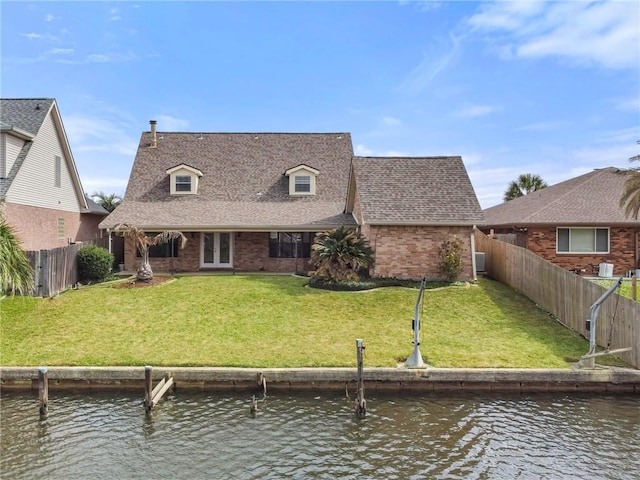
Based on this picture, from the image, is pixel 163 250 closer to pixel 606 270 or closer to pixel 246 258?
pixel 246 258

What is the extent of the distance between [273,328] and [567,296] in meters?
9.07

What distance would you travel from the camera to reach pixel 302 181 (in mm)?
24969

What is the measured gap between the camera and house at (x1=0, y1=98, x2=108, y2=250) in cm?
1859

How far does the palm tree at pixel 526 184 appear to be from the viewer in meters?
40.3

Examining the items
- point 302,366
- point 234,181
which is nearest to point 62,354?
point 302,366

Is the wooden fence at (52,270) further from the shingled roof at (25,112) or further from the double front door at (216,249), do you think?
the double front door at (216,249)

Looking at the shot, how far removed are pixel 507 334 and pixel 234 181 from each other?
54.1 ft

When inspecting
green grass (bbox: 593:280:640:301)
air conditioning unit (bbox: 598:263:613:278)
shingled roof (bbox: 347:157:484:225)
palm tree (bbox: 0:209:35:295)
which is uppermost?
shingled roof (bbox: 347:157:484:225)

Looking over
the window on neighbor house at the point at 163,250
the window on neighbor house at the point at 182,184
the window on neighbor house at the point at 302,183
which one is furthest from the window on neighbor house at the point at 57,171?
the window on neighbor house at the point at 302,183

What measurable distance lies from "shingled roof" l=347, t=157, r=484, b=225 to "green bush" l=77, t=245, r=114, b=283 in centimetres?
1110

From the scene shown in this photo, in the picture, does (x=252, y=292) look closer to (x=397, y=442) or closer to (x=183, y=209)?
(x=183, y=209)

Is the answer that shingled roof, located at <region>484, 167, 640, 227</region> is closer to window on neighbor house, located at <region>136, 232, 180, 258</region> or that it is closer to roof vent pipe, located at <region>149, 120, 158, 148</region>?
window on neighbor house, located at <region>136, 232, 180, 258</region>

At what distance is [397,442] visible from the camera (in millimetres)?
8688

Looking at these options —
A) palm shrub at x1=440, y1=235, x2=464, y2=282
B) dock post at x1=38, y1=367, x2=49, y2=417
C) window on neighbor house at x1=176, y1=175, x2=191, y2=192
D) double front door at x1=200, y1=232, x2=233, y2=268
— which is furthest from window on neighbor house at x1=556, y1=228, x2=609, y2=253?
dock post at x1=38, y1=367, x2=49, y2=417
